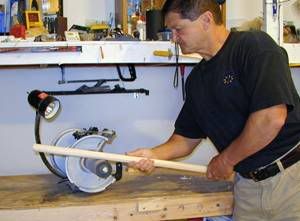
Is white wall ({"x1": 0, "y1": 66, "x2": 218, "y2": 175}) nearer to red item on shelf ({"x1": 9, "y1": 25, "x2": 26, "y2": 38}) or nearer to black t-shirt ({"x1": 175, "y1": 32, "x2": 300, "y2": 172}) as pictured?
red item on shelf ({"x1": 9, "y1": 25, "x2": 26, "y2": 38})

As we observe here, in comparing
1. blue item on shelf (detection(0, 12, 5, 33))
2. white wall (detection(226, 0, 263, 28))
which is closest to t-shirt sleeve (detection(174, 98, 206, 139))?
white wall (detection(226, 0, 263, 28))

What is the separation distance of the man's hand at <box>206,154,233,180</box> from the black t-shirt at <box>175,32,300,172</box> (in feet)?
0.12

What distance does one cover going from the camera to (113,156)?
156 cm

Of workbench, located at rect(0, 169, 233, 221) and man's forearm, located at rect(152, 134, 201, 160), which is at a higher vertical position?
man's forearm, located at rect(152, 134, 201, 160)

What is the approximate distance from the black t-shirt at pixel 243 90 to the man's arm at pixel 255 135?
3cm

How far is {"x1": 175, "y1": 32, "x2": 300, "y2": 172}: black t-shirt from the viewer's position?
1308 mm

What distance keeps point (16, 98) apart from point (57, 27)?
510 millimetres

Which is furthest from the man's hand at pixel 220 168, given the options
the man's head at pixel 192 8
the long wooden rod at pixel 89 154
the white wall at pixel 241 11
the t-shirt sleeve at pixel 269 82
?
the white wall at pixel 241 11

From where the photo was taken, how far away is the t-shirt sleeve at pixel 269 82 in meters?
1.29

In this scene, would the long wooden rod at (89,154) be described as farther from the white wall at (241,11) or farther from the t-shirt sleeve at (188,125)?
the white wall at (241,11)

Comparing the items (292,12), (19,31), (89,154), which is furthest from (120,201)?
(292,12)

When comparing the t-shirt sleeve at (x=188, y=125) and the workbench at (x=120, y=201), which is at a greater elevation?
the t-shirt sleeve at (x=188, y=125)

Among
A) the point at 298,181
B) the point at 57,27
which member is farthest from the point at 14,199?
the point at 298,181

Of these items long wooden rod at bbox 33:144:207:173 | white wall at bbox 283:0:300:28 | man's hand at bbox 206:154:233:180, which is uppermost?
white wall at bbox 283:0:300:28
